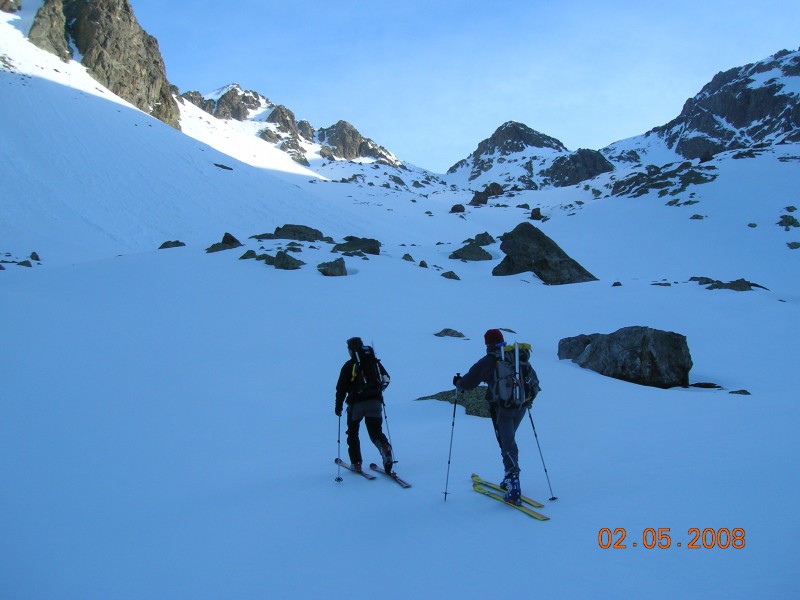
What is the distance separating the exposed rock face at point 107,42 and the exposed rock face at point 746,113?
11159 centimetres

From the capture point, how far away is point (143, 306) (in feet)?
58.4

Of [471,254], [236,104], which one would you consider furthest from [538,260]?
[236,104]

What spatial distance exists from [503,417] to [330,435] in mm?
4244

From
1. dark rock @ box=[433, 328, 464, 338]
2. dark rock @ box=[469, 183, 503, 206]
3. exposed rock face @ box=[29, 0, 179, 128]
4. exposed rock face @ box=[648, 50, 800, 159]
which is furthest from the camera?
exposed rock face @ box=[648, 50, 800, 159]

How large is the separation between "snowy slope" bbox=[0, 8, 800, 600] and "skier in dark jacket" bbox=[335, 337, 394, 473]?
19.3 inches

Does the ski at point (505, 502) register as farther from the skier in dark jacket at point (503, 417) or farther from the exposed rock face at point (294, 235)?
the exposed rock face at point (294, 235)

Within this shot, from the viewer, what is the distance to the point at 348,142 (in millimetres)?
163000

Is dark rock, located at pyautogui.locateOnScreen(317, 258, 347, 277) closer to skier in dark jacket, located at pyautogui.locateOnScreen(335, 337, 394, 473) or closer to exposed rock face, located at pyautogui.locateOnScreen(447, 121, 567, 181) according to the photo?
skier in dark jacket, located at pyautogui.locateOnScreen(335, 337, 394, 473)

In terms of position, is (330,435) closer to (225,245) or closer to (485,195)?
(225,245)

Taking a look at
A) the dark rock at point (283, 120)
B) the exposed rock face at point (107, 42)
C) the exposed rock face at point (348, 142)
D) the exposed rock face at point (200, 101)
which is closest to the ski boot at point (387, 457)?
the exposed rock face at point (107, 42)

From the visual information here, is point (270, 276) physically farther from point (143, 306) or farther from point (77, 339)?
point (77, 339)

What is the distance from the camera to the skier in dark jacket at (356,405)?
7168 millimetres

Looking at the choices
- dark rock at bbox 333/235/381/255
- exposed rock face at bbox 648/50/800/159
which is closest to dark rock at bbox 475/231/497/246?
dark rock at bbox 333/235/381/255

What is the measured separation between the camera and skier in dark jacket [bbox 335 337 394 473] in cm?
717
